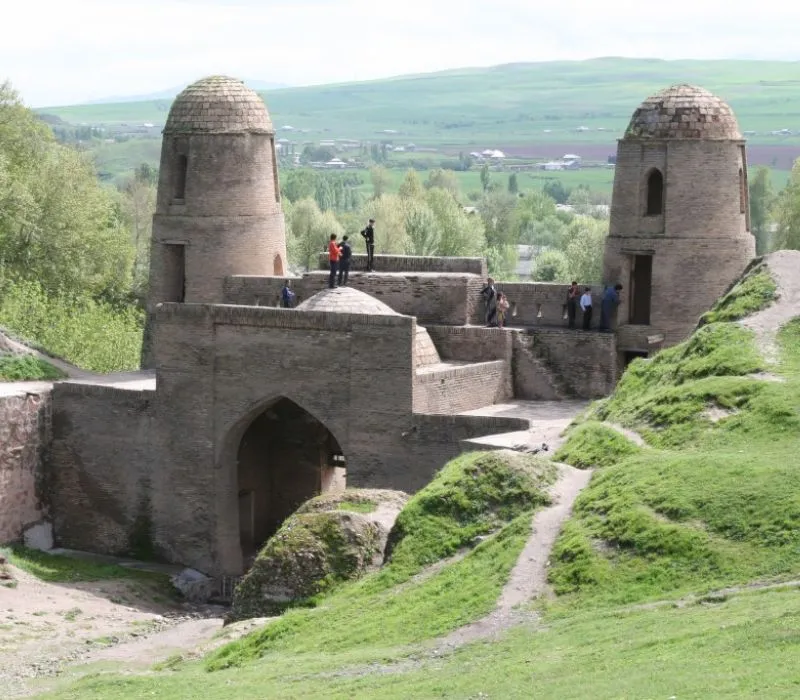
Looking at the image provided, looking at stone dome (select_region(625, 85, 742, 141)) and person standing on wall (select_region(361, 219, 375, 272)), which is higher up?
stone dome (select_region(625, 85, 742, 141))

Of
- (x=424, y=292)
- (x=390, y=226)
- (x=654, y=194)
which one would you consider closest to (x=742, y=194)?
(x=654, y=194)

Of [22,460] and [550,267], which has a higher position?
[550,267]

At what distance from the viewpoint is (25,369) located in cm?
3709

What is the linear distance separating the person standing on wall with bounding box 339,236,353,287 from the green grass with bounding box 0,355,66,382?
19.9 ft

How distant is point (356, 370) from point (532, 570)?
10560mm

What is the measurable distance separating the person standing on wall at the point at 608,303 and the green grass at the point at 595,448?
7.38 metres

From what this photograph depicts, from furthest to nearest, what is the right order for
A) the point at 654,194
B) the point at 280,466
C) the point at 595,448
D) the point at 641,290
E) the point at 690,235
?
1. the point at 280,466
2. the point at 641,290
3. the point at 654,194
4. the point at 690,235
5. the point at 595,448

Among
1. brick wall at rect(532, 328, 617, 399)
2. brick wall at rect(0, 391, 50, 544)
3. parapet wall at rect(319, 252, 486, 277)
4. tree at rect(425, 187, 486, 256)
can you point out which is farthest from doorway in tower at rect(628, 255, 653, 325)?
tree at rect(425, 187, 486, 256)

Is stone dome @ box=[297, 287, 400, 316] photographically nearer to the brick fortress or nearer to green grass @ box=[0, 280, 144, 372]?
the brick fortress

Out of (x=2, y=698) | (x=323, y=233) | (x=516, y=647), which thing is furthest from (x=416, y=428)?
(x=323, y=233)

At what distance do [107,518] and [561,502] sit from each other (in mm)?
13405

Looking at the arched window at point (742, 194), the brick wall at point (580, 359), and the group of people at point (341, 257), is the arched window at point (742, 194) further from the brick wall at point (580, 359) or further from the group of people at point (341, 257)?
the group of people at point (341, 257)

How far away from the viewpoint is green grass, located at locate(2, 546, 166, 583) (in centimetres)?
3334

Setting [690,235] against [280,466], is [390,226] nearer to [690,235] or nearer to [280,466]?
[280,466]
